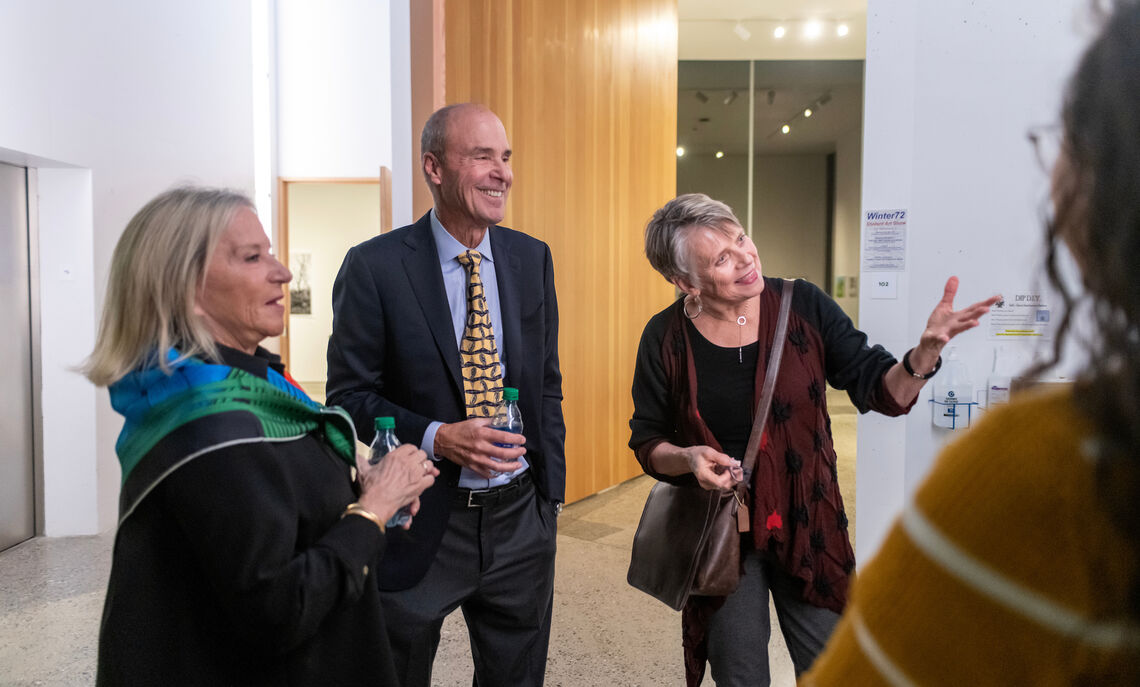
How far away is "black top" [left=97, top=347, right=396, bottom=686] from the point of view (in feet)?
3.90

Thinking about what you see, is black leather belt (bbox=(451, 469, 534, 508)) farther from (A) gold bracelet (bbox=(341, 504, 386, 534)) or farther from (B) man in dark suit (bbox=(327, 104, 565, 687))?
(A) gold bracelet (bbox=(341, 504, 386, 534))

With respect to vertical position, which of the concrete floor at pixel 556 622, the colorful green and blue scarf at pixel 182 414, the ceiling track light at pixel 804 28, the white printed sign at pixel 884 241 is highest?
the ceiling track light at pixel 804 28

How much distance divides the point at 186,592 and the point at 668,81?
6091 mm

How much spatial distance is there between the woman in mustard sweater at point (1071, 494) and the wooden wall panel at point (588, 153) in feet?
12.9

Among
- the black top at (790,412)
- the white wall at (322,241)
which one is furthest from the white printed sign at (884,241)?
the white wall at (322,241)

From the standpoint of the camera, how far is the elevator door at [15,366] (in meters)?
4.55

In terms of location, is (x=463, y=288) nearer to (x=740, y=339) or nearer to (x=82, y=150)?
(x=740, y=339)

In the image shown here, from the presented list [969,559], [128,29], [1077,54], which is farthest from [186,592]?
[128,29]

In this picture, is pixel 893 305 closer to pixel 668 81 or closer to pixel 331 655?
pixel 331 655

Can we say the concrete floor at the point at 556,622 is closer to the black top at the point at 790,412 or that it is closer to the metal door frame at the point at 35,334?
the metal door frame at the point at 35,334

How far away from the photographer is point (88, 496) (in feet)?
16.1

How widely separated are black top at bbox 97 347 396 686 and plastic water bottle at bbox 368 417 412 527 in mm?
295

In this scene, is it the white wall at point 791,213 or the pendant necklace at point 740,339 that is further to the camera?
the white wall at point 791,213

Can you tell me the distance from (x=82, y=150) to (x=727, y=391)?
181 inches
